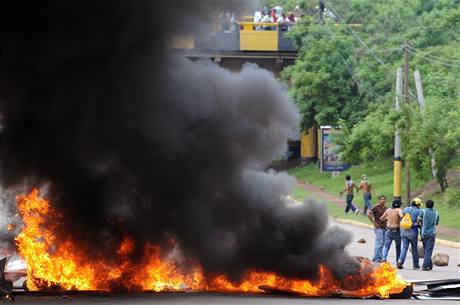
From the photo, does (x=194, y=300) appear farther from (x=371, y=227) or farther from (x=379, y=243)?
(x=371, y=227)

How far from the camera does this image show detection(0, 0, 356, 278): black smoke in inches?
659

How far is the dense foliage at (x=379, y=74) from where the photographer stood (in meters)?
35.6

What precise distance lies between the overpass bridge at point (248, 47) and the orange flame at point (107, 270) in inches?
137

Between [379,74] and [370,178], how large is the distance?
4.65 m

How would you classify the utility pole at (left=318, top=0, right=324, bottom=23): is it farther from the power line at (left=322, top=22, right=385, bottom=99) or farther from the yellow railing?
the yellow railing

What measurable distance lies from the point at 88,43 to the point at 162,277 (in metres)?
3.84

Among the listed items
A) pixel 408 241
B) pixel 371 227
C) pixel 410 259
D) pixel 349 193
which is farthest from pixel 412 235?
pixel 349 193

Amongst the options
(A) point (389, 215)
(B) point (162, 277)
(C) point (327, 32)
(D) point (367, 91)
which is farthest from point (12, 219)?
(C) point (327, 32)

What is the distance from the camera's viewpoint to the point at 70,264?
55.3 ft

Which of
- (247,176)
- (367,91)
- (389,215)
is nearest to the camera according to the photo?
(247,176)

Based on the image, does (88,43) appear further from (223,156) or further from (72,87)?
(223,156)

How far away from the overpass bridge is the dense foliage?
1050mm

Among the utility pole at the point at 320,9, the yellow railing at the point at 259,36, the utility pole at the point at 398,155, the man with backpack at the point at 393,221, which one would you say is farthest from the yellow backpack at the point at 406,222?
the utility pole at the point at 320,9

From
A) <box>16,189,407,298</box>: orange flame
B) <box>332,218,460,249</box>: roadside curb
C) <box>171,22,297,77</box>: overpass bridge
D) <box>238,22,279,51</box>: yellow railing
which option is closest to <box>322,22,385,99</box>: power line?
<box>171,22,297,77</box>: overpass bridge
